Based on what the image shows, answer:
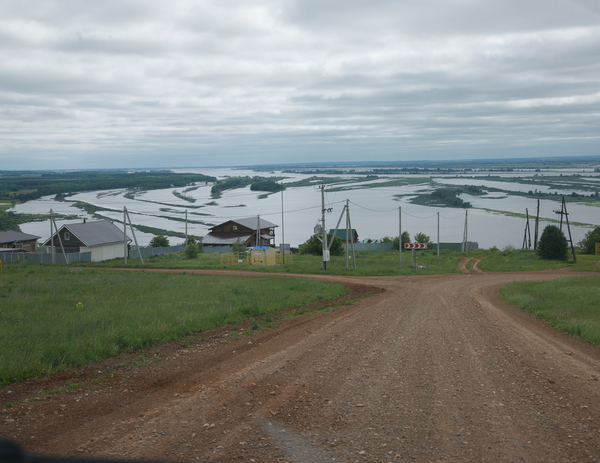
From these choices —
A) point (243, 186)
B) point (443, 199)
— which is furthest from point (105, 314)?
point (243, 186)

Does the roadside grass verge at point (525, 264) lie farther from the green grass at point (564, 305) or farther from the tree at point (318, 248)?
the tree at point (318, 248)

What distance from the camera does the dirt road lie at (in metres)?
4.66

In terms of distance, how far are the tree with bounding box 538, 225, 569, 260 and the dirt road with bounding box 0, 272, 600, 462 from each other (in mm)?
33741

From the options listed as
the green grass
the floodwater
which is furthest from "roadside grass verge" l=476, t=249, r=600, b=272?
the floodwater

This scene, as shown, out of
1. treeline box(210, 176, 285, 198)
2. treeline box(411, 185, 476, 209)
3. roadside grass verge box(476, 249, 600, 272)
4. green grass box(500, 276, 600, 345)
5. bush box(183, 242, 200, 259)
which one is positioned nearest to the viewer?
green grass box(500, 276, 600, 345)

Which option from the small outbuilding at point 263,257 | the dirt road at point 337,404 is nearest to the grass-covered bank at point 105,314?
the dirt road at point 337,404

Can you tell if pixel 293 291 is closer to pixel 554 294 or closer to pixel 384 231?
pixel 554 294

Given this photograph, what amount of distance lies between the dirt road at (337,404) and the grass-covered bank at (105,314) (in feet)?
2.19

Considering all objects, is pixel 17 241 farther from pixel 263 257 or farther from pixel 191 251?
pixel 263 257

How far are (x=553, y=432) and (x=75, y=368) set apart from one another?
21.5ft

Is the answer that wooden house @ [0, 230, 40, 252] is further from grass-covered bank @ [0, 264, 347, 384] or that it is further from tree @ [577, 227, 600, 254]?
tree @ [577, 227, 600, 254]

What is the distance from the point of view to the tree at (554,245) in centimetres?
3962

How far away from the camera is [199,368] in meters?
7.42

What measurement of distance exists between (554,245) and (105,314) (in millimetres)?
38536
